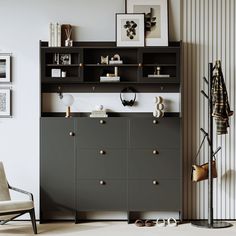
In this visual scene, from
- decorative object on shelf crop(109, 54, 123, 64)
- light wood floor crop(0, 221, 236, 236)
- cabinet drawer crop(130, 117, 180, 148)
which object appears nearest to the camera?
light wood floor crop(0, 221, 236, 236)

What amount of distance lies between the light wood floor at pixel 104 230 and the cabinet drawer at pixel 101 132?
0.90 meters

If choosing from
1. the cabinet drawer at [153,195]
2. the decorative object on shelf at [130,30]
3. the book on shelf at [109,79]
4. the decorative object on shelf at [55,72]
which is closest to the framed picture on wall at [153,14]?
the decorative object on shelf at [130,30]

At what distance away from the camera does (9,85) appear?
6379 mm

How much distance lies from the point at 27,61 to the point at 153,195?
7.11ft

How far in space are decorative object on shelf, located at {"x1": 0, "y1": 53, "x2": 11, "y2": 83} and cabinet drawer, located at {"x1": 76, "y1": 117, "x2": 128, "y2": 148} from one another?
40.0 inches

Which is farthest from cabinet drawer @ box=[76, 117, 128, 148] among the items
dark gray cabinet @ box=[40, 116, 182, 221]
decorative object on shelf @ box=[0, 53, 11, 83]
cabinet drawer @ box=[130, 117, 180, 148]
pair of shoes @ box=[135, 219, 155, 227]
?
decorative object on shelf @ box=[0, 53, 11, 83]

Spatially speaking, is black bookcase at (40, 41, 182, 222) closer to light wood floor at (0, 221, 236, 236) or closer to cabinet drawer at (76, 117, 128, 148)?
cabinet drawer at (76, 117, 128, 148)

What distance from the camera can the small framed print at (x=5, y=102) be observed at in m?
6.35

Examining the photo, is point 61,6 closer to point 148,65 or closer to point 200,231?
point 148,65

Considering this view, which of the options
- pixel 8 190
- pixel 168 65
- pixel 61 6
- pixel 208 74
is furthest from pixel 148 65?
pixel 8 190

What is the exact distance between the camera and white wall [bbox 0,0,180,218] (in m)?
6.38

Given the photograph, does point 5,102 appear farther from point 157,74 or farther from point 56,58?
A: point 157,74

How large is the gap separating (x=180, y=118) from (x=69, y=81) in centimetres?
134

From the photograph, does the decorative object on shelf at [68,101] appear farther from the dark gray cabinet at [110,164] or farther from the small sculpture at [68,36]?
the small sculpture at [68,36]
